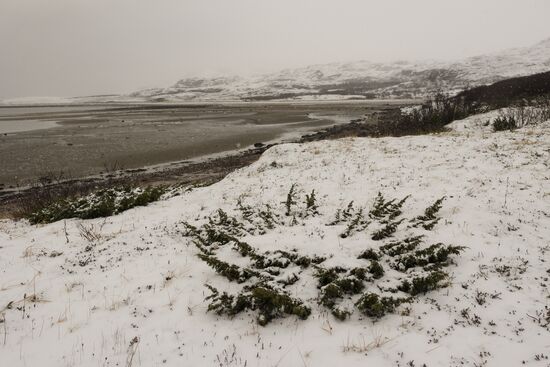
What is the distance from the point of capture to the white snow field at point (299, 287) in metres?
4.46

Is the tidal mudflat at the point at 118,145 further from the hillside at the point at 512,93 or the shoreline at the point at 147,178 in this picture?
the hillside at the point at 512,93

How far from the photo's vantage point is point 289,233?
739 cm

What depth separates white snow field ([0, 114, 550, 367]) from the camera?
176 inches

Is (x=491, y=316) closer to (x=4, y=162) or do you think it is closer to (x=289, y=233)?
(x=289, y=233)

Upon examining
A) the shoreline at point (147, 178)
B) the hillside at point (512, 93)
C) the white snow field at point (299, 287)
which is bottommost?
the shoreline at point (147, 178)

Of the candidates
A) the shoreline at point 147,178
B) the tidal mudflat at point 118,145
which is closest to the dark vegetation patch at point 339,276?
the shoreline at point 147,178

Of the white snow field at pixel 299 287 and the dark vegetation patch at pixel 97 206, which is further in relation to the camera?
the dark vegetation patch at pixel 97 206

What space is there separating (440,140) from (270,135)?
23688mm

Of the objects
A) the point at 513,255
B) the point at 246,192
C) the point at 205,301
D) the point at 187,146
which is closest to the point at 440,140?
the point at 246,192

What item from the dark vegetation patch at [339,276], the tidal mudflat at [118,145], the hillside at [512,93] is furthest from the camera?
the tidal mudflat at [118,145]

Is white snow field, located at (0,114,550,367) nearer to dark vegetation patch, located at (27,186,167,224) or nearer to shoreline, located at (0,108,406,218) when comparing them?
dark vegetation patch, located at (27,186,167,224)

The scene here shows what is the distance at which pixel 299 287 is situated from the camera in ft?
18.8

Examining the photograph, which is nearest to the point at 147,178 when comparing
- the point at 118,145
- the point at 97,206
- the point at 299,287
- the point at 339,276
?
the point at 97,206

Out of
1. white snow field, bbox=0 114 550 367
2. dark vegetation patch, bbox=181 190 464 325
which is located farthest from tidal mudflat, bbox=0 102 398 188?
dark vegetation patch, bbox=181 190 464 325
